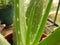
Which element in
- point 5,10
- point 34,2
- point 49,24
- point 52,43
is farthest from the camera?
point 49,24

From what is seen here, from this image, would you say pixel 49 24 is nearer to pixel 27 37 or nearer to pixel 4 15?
pixel 4 15

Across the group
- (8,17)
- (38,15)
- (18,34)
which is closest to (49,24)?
(8,17)

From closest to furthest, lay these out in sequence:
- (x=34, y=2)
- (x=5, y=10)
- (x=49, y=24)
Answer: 1. (x=34, y=2)
2. (x=5, y=10)
3. (x=49, y=24)

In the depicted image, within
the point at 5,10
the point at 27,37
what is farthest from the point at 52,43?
the point at 5,10

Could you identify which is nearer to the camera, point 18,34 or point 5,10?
point 18,34

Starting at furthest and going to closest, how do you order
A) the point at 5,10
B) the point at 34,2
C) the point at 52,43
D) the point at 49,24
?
the point at 49,24 < the point at 5,10 < the point at 34,2 < the point at 52,43

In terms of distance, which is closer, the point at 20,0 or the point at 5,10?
the point at 20,0

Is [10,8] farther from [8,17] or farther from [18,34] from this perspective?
[18,34]

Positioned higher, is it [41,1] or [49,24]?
[41,1]

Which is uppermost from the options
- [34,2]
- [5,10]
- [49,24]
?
[34,2]
